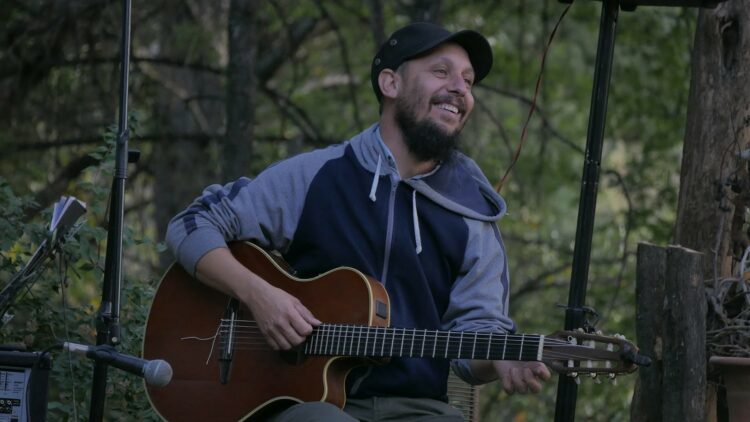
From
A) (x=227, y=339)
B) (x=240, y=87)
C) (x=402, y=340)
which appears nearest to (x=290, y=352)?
(x=227, y=339)

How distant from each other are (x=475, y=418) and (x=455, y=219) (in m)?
0.97

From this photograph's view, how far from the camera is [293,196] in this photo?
162 inches

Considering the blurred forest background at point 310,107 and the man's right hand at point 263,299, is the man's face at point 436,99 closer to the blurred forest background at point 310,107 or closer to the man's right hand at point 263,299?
the man's right hand at point 263,299

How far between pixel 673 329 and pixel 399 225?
3.01ft

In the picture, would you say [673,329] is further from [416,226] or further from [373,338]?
[373,338]

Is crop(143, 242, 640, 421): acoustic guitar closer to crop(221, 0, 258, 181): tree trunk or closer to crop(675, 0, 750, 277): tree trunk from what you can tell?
crop(675, 0, 750, 277): tree trunk

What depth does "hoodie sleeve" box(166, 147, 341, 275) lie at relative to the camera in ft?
13.1

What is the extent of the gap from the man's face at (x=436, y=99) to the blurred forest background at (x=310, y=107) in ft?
5.36

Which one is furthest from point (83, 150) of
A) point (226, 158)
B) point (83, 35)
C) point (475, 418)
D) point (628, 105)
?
point (475, 418)

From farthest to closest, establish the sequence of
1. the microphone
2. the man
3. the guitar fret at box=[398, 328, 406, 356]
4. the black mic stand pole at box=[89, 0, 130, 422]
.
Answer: the man, the guitar fret at box=[398, 328, 406, 356], the black mic stand pole at box=[89, 0, 130, 422], the microphone

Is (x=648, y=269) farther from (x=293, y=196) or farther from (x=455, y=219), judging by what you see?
(x=293, y=196)

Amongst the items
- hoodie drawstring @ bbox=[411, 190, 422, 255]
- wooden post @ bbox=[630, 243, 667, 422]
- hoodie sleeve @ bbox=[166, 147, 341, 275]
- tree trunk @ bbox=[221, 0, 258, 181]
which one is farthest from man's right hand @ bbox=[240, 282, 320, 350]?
tree trunk @ bbox=[221, 0, 258, 181]

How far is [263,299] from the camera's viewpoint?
3.79m

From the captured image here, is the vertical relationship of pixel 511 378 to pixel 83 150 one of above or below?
below
